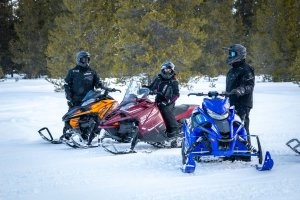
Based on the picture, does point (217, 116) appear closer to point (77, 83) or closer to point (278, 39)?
point (77, 83)

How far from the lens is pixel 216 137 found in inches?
231

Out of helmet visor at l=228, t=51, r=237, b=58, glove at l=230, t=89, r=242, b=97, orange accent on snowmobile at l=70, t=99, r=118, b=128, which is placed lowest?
orange accent on snowmobile at l=70, t=99, r=118, b=128

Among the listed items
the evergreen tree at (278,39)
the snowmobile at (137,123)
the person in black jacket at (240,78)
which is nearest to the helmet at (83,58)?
the snowmobile at (137,123)

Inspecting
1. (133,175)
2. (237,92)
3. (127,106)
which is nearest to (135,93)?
(127,106)

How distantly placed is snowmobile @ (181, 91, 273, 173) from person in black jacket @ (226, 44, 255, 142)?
93 cm

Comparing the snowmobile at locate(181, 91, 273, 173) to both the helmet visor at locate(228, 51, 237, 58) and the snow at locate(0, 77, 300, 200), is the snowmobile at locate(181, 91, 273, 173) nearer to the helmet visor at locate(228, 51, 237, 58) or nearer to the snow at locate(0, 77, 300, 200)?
the snow at locate(0, 77, 300, 200)

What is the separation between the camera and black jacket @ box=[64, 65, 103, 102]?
9539 millimetres

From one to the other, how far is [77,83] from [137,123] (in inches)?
98.0

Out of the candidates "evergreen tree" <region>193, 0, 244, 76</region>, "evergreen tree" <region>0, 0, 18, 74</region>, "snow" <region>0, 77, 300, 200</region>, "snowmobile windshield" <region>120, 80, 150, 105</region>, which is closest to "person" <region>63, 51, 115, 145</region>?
"snow" <region>0, 77, 300, 200</region>

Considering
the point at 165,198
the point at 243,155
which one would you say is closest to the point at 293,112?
the point at 243,155

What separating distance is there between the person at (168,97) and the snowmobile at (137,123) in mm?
150

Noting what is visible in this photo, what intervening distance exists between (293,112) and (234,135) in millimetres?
8441

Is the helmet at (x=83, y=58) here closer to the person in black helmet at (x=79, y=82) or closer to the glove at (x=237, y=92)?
the person in black helmet at (x=79, y=82)

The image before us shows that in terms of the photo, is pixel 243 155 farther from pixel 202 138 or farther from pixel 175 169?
pixel 175 169
